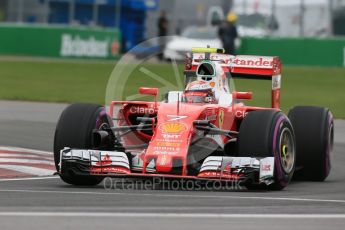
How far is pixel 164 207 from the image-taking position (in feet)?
31.2

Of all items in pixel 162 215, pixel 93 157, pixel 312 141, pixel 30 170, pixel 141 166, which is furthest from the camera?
pixel 30 170

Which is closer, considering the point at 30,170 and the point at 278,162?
the point at 278,162

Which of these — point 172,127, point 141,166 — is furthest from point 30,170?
point 172,127

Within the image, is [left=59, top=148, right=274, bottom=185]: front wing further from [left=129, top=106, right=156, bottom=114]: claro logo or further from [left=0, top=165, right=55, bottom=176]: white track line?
[left=0, top=165, right=55, bottom=176]: white track line

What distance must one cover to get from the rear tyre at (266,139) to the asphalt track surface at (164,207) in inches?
8.1

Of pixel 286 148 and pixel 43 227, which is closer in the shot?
pixel 43 227

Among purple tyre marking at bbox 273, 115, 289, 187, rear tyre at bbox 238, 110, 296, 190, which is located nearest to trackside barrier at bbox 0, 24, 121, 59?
rear tyre at bbox 238, 110, 296, 190

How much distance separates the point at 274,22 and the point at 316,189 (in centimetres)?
→ 3281

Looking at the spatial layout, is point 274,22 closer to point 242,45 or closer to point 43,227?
point 242,45

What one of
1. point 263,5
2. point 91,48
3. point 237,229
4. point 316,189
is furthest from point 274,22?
point 237,229

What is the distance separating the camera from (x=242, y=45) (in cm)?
4356

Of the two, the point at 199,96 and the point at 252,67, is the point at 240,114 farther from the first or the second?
the point at 252,67

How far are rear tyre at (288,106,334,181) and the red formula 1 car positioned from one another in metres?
0.01

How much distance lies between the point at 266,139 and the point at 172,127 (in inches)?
36.9
